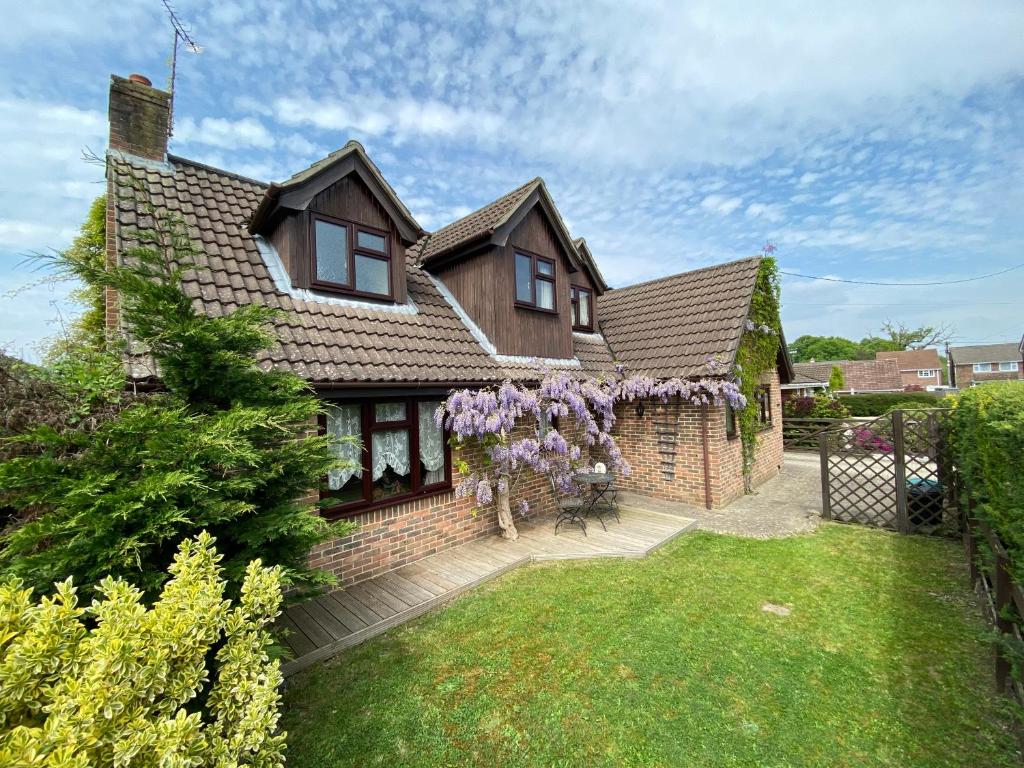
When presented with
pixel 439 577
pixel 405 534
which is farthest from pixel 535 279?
pixel 439 577

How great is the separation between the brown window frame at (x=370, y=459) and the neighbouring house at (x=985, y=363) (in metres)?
82.9

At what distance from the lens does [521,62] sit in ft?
28.1

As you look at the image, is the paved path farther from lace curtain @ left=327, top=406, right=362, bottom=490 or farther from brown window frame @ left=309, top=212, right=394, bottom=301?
brown window frame @ left=309, top=212, right=394, bottom=301

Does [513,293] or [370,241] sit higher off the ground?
[370,241]

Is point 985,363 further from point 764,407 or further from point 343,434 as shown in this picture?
point 343,434

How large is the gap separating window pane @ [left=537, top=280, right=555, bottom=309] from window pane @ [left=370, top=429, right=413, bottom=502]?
4504mm

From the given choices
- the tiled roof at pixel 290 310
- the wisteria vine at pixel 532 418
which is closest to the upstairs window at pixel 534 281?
the tiled roof at pixel 290 310

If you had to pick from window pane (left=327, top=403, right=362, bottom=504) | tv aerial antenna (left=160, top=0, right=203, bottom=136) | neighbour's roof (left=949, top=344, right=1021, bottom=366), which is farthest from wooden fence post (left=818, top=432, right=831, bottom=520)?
neighbour's roof (left=949, top=344, right=1021, bottom=366)

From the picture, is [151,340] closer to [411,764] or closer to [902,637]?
[411,764]

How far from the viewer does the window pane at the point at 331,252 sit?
6.50 meters

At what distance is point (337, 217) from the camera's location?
21.6 ft

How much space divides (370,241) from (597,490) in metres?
7.07

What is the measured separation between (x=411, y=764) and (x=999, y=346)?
97653mm

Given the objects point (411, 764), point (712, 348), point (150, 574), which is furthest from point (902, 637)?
point (150, 574)
